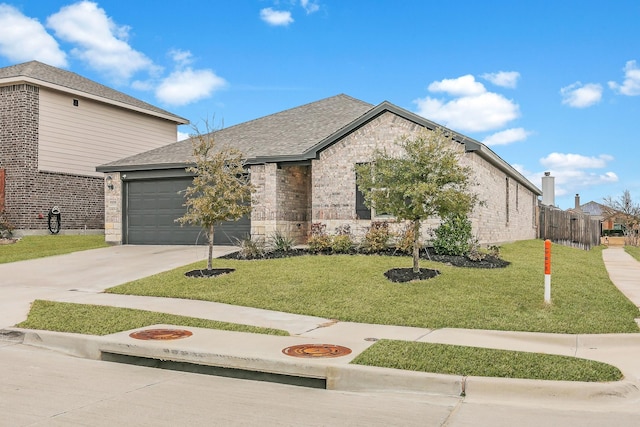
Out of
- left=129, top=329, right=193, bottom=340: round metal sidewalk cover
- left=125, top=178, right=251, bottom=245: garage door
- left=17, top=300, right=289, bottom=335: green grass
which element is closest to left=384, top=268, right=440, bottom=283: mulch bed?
left=17, top=300, right=289, bottom=335: green grass

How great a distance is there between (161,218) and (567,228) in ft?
69.8

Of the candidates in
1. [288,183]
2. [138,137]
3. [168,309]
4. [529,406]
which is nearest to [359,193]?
[288,183]

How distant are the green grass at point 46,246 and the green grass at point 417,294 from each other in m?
7.10

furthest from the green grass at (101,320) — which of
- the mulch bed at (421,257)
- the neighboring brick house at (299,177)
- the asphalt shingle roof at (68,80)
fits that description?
the asphalt shingle roof at (68,80)

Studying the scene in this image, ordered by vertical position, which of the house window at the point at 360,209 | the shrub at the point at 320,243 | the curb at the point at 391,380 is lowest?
the curb at the point at 391,380

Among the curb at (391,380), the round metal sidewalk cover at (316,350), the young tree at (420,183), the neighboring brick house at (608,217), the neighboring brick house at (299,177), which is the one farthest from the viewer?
the neighboring brick house at (608,217)

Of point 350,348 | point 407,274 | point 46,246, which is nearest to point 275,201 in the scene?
point 407,274

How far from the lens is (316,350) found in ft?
23.6

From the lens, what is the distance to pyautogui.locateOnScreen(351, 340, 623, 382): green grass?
20.1 ft

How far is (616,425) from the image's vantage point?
16.4 feet

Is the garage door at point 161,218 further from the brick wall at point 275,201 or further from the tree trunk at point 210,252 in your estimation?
the tree trunk at point 210,252

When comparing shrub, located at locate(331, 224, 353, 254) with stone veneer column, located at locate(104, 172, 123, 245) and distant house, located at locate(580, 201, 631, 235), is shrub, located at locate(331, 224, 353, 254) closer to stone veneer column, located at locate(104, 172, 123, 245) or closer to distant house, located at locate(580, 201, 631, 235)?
stone veneer column, located at locate(104, 172, 123, 245)

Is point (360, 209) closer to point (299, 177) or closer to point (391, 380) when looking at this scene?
point (299, 177)

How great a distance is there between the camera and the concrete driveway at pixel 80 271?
12.0m
